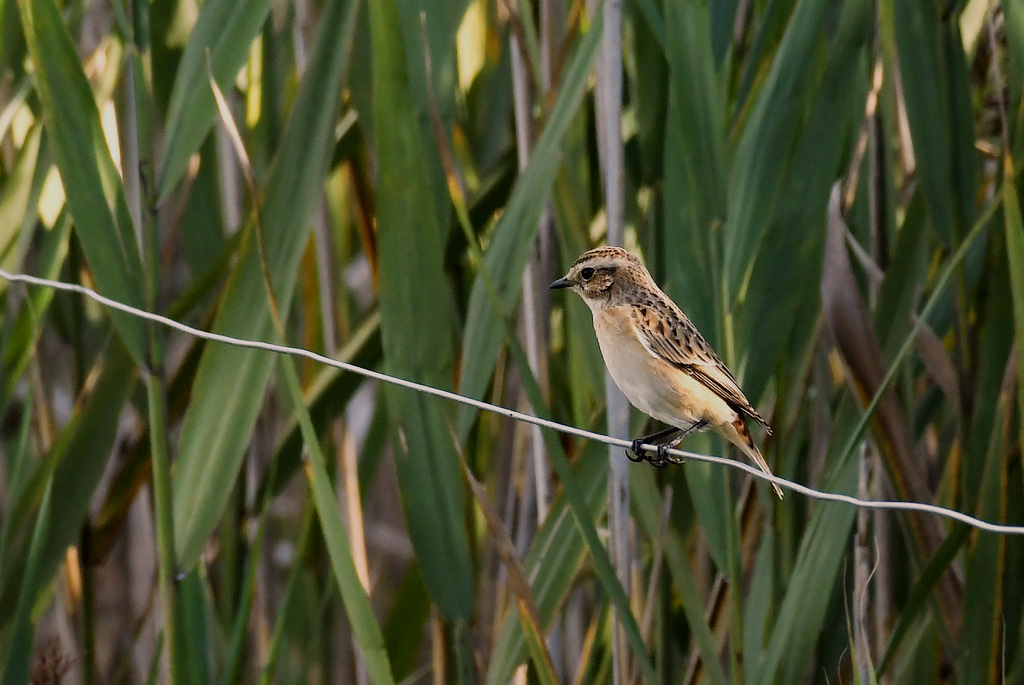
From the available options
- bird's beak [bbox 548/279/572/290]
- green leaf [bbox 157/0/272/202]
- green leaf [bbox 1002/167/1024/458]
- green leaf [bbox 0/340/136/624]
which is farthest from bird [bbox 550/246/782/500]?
green leaf [bbox 0/340/136/624]

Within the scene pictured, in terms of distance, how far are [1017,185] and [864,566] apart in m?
0.74

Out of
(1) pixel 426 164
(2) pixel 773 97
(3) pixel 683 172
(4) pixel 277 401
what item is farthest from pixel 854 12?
(4) pixel 277 401

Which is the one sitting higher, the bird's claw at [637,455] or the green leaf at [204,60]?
the green leaf at [204,60]

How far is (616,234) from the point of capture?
6.51 ft

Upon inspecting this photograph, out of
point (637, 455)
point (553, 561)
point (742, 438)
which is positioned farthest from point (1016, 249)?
point (553, 561)

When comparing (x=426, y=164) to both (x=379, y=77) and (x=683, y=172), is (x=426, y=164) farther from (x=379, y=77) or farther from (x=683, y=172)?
(x=683, y=172)

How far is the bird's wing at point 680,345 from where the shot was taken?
198cm

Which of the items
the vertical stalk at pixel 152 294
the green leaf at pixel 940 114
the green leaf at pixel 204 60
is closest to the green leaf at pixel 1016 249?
the green leaf at pixel 940 114

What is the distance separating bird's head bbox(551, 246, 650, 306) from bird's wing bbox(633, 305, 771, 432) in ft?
0.21

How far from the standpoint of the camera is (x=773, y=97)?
1.76 metres

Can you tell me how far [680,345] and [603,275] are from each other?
0.20 meters

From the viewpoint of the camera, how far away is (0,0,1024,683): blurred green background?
1795 millimetres

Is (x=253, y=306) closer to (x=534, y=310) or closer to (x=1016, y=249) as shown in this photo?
(x=534, y=310)

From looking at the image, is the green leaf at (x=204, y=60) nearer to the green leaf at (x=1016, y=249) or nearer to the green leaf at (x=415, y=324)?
the green leaf at (x=415, y=324)
